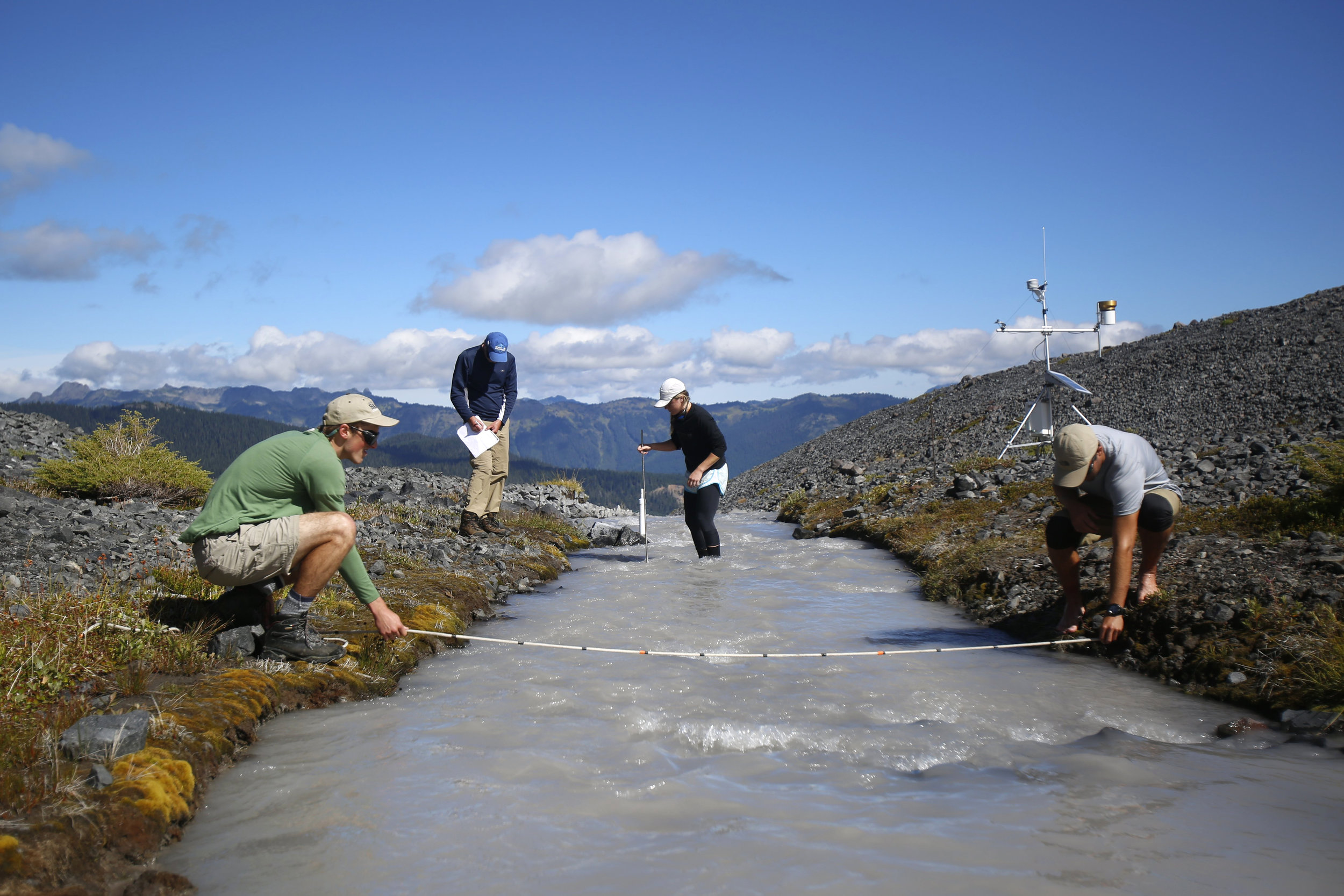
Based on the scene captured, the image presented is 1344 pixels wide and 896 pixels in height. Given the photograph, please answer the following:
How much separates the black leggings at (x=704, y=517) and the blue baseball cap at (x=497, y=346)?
380 centimetres

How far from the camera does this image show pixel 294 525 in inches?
221

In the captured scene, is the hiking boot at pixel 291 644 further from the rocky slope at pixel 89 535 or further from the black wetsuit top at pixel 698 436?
the black wetsuit top at pixel 698 436

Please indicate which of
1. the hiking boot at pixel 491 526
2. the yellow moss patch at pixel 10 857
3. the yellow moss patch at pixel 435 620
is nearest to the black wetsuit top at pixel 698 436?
the hiking boot at pixel 491 526

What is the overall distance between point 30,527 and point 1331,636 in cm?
1254

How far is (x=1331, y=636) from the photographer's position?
18.1ft

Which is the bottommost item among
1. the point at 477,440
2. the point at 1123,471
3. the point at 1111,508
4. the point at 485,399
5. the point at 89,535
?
the point at 89,535

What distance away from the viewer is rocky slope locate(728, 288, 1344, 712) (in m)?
6.16

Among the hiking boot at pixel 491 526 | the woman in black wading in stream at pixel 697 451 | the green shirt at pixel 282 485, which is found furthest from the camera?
the hiking boot at pixel 491 526

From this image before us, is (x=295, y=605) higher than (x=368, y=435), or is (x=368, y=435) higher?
(x=368, y=435)

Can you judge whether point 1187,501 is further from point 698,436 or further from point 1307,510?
point 698,436

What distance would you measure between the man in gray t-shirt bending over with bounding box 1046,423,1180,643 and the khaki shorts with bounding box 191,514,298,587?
20.1ft

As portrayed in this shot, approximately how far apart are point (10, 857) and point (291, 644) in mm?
3045

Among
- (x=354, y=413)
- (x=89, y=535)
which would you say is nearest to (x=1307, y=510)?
(x=354, y=413)

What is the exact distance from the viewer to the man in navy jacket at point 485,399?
13.1 meters
